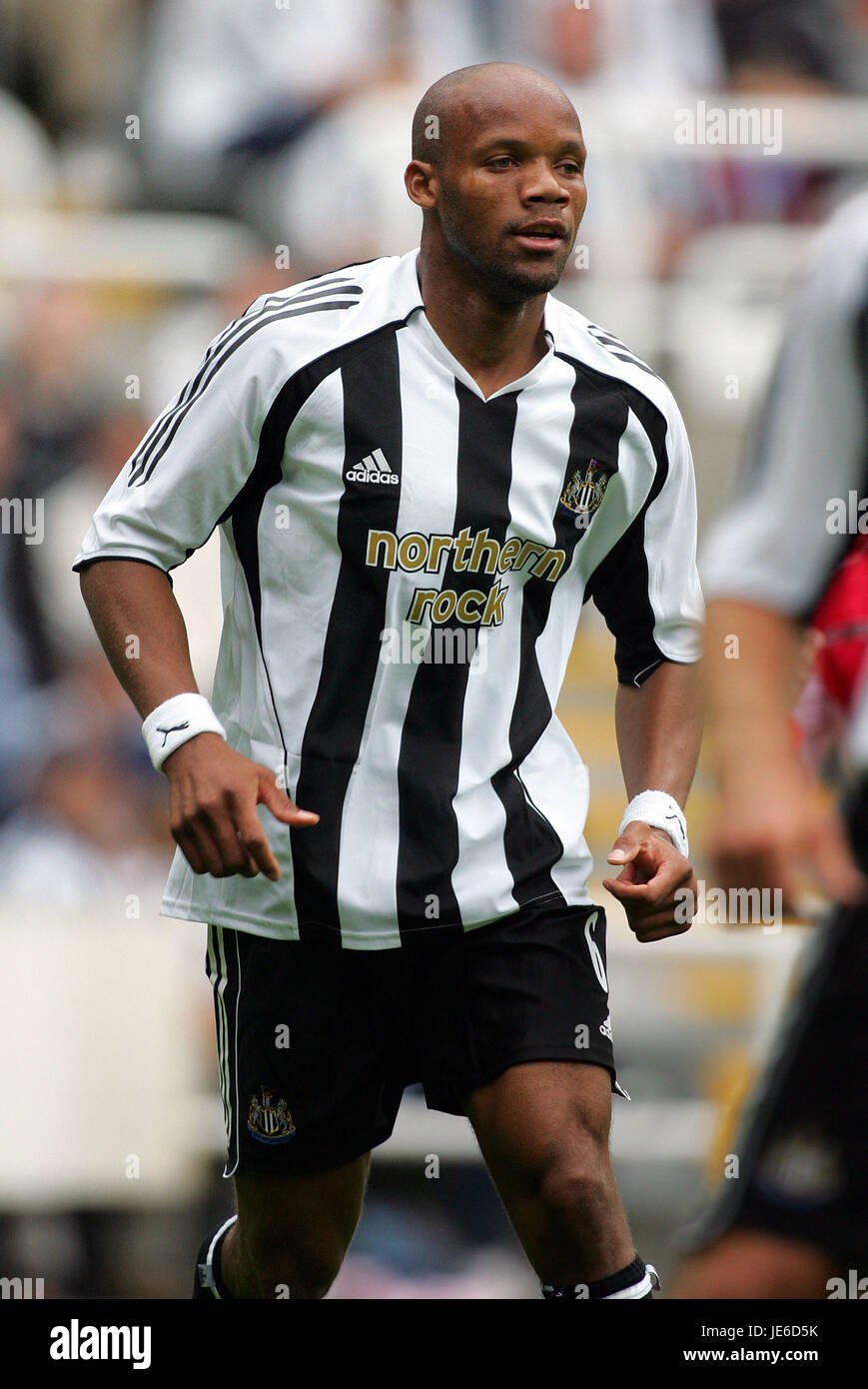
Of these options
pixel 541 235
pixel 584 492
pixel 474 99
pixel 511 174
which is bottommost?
pixel 584 492

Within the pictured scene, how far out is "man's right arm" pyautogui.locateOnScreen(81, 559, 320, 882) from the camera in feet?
9.95

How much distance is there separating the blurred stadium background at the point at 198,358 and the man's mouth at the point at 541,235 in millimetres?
3368

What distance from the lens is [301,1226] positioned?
346 centimetres

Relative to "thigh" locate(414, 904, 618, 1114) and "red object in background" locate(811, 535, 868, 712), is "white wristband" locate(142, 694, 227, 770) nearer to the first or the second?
"thigh" locate(414, 904, 618, 1114)

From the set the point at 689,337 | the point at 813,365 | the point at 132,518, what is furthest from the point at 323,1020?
the point at 689,337

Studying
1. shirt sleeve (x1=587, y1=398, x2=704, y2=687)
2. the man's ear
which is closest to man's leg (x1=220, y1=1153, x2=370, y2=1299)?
shirt sleeve (x1=587, y1=398, x2=704, y2=687)

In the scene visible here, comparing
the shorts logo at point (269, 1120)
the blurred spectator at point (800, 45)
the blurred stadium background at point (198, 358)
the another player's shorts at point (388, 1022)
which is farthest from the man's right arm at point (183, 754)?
the blurred spectator at point (800, 45)

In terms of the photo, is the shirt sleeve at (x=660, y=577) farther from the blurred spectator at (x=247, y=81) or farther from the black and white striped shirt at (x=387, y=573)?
the blurred spectator at (x=247, y=81)

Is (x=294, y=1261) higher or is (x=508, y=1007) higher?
(x=508, y=1007)

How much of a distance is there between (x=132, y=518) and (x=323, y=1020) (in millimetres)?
897

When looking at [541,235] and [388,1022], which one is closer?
[541,235]

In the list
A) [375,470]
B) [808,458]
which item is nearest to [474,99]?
[375,470]

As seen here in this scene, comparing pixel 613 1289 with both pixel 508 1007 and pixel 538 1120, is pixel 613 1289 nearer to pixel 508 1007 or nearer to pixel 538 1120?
pixel 538 1120

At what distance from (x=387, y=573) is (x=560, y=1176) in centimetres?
101
